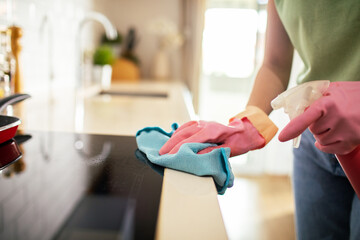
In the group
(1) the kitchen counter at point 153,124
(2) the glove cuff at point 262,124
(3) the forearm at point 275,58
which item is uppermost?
(3) the forearm at point 275,58

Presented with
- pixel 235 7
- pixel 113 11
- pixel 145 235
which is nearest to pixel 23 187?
pixel 145 235

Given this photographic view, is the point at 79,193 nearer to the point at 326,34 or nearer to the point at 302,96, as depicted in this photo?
the point at 302,96

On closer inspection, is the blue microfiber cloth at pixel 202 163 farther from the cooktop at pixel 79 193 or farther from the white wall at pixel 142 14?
the white wall at pixel 142 14

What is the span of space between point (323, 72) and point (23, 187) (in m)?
0.76

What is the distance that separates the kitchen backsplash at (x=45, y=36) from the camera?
56.3 inches

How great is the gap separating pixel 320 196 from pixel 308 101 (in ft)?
1.82

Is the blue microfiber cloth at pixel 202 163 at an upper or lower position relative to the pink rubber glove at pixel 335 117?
lower

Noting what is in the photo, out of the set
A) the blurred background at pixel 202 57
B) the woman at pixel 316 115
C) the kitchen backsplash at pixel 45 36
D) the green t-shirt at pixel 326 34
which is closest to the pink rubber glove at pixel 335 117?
the woman at pixel 316 115

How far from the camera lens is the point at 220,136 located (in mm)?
642

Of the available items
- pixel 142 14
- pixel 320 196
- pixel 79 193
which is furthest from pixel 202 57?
pixel 79 193

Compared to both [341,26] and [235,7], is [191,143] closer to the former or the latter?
[341,26]

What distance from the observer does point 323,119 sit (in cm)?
50

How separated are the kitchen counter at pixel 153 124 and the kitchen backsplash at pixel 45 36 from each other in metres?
0.15

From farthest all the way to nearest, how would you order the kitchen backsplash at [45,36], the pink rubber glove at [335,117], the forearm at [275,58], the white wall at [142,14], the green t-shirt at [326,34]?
the white wall at [142,14]
the kitchen backsplash at [45,36]
the forearm at [275,58]
the green t-shirt at [326,34]
the pink rubber glove at [335,117]
